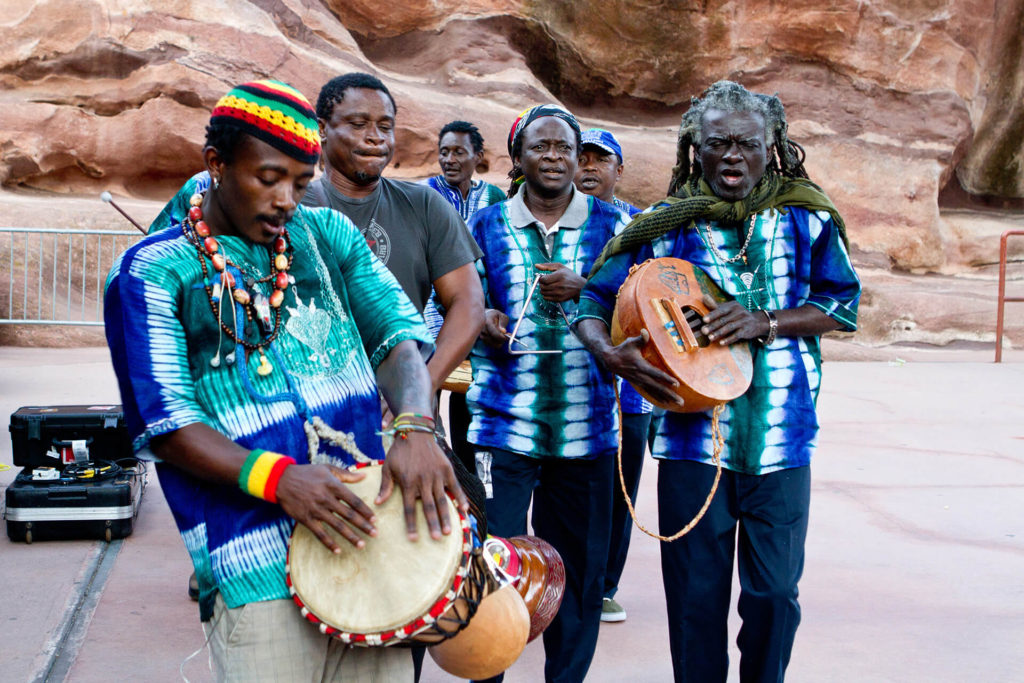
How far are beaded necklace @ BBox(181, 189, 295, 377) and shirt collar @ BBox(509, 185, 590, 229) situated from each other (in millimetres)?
1860

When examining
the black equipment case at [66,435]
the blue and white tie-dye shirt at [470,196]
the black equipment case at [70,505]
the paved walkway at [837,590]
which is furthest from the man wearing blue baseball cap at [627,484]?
the black equipment case at [66,435]

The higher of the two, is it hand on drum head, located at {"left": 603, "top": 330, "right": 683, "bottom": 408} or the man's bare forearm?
the man's bare forearm

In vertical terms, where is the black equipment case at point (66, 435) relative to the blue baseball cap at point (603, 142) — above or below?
below

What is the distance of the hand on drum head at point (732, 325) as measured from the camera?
303 centimetres

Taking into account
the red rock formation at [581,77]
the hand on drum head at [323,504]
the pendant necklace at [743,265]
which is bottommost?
the hand on drum head at [323,504]

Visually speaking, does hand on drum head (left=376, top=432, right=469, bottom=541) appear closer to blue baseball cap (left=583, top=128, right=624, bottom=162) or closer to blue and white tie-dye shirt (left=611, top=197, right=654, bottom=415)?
blue and white tie-dye shirt (left=611, top=197, right=654, bottom=415)

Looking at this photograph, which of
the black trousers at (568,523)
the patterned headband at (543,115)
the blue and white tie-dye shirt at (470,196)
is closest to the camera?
the black trousers at (568,523)

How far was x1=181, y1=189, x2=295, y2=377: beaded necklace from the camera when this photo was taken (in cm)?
201

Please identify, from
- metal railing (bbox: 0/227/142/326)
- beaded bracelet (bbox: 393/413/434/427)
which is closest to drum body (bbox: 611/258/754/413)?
beaded bracelet (bbox: 393/413/434/427)

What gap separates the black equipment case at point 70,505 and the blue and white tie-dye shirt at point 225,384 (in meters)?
3.41

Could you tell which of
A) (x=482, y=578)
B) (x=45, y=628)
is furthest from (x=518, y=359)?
(x=45, y=628)

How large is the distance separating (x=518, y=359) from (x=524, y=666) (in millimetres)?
1174

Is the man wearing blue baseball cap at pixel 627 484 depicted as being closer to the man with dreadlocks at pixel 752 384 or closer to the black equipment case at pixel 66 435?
the man with dreadlocks at pixel 752 384

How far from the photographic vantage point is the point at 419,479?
1.98 metres
